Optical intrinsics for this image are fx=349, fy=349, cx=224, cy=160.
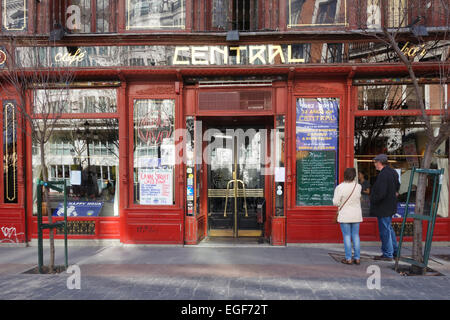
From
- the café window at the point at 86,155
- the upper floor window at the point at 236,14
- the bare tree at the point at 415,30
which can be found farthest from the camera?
the upper floor window at the point at 236,14

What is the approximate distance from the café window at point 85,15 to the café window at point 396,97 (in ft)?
19.7

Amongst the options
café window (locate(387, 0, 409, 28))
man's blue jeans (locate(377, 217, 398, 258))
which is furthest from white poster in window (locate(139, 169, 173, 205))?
café window (locate(387, 0, 409, 28))

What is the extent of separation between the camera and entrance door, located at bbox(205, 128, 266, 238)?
8617 mm

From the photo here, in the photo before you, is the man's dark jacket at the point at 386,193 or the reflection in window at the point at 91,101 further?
the reflection in window at the point at 91,101

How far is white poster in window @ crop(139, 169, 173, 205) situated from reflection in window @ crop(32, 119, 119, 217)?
739 millimetres

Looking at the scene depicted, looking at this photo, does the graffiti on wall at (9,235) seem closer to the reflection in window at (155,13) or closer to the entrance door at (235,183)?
the entrance door at (235,183)

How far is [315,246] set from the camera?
766 cm

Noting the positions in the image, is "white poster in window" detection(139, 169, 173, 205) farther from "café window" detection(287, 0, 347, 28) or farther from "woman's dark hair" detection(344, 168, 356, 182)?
"café window" detection(287, 0, 347, 28)

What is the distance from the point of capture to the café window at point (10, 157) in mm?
7980

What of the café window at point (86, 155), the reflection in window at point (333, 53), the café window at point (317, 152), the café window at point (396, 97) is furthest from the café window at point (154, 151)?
the café window at point (396, 97)

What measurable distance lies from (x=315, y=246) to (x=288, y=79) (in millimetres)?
3722

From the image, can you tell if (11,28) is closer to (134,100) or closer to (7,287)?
(134,100)

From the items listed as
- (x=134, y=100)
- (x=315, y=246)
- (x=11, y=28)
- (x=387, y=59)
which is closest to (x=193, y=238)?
(x=315, y=246)

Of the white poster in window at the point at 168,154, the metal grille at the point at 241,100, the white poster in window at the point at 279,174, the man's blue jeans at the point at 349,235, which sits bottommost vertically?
the man's blue jeans at the point at 349,235
